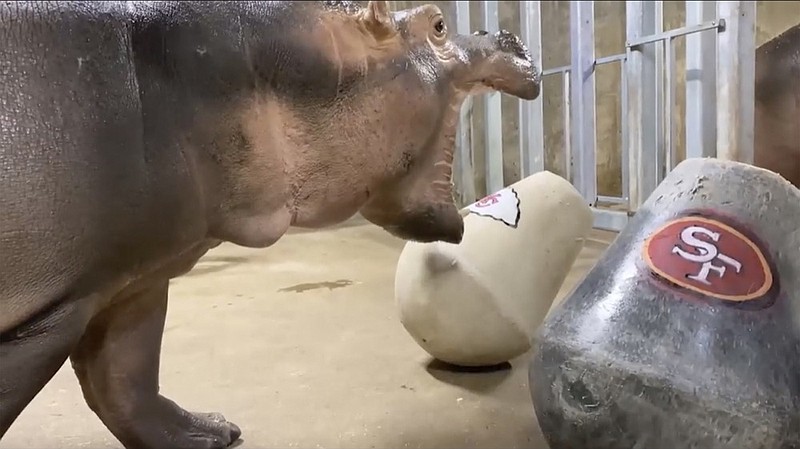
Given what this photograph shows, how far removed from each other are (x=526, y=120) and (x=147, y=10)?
2620 mm

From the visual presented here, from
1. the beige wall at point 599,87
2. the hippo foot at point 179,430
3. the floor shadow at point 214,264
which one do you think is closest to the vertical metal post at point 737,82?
the beige wall at point 599,87

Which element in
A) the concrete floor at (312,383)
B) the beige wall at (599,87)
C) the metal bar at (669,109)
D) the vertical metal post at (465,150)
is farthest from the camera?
the vertical metal post at (465,150)

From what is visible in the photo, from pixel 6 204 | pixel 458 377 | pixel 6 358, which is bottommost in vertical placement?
pixel 458 377

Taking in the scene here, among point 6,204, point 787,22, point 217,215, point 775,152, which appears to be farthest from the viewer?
point 787,22

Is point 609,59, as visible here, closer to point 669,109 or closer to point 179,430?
point 669,109

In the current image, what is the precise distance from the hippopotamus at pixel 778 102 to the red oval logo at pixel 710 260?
664mm

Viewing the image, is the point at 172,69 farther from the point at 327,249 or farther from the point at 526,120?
the point at 526,120

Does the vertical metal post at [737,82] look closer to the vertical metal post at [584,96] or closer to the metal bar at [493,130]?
the vertical metal post at [584,96]

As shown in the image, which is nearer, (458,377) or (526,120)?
(458,377)

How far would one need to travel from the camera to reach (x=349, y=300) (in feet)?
6.20

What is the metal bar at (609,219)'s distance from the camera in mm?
2594

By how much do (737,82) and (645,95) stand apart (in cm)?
84

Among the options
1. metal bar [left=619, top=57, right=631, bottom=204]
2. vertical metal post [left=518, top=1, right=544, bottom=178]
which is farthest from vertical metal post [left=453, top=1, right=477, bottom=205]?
metal bar [left=619, top=57, right=631, bottom=204]

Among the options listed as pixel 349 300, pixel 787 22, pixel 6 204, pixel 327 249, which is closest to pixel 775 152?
pixel 787 22
